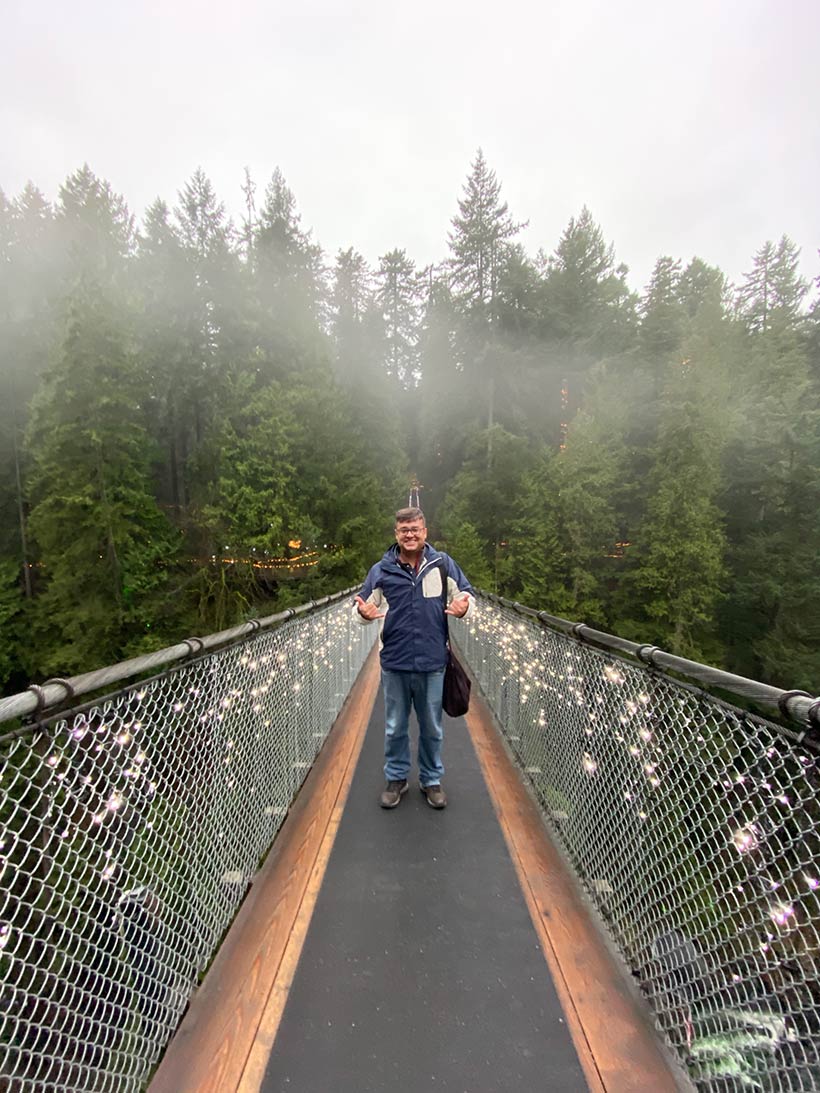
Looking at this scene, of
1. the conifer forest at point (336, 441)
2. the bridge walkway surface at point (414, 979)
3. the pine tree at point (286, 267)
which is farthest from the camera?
the pine tree at point (286, 267)

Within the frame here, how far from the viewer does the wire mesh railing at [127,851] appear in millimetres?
1061

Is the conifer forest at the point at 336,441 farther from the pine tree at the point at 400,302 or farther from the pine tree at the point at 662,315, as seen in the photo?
the pine tree at the point at 400,302

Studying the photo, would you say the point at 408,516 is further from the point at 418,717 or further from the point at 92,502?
the point at 92,502

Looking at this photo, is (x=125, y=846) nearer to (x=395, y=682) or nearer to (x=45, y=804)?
(x=45, y=804)

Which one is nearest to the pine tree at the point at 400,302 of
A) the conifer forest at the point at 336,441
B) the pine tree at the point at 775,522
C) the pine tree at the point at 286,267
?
the conifer forest at the point at 336,441

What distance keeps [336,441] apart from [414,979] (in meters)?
19.8

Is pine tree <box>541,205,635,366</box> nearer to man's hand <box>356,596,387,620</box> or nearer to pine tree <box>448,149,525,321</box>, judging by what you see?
pine tree <box>448,149,525,321</box>

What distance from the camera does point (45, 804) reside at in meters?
1.12

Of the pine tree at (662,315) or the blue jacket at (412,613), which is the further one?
the pine tree at (662,315)

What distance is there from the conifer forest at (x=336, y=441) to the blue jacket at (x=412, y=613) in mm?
14894

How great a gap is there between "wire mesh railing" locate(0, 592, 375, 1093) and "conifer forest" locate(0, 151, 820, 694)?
1517cm

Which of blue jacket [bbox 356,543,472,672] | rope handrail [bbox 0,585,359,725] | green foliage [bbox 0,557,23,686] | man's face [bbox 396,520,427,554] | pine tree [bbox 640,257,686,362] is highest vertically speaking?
pine tree [bbox 640,257,686,362]

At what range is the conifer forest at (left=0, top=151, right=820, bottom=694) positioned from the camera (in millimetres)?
16453

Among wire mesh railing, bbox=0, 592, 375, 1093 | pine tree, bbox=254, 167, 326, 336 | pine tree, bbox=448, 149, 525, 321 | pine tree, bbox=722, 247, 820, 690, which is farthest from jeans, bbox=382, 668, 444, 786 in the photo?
pine tree, bbox=448, 149, 525, 321
